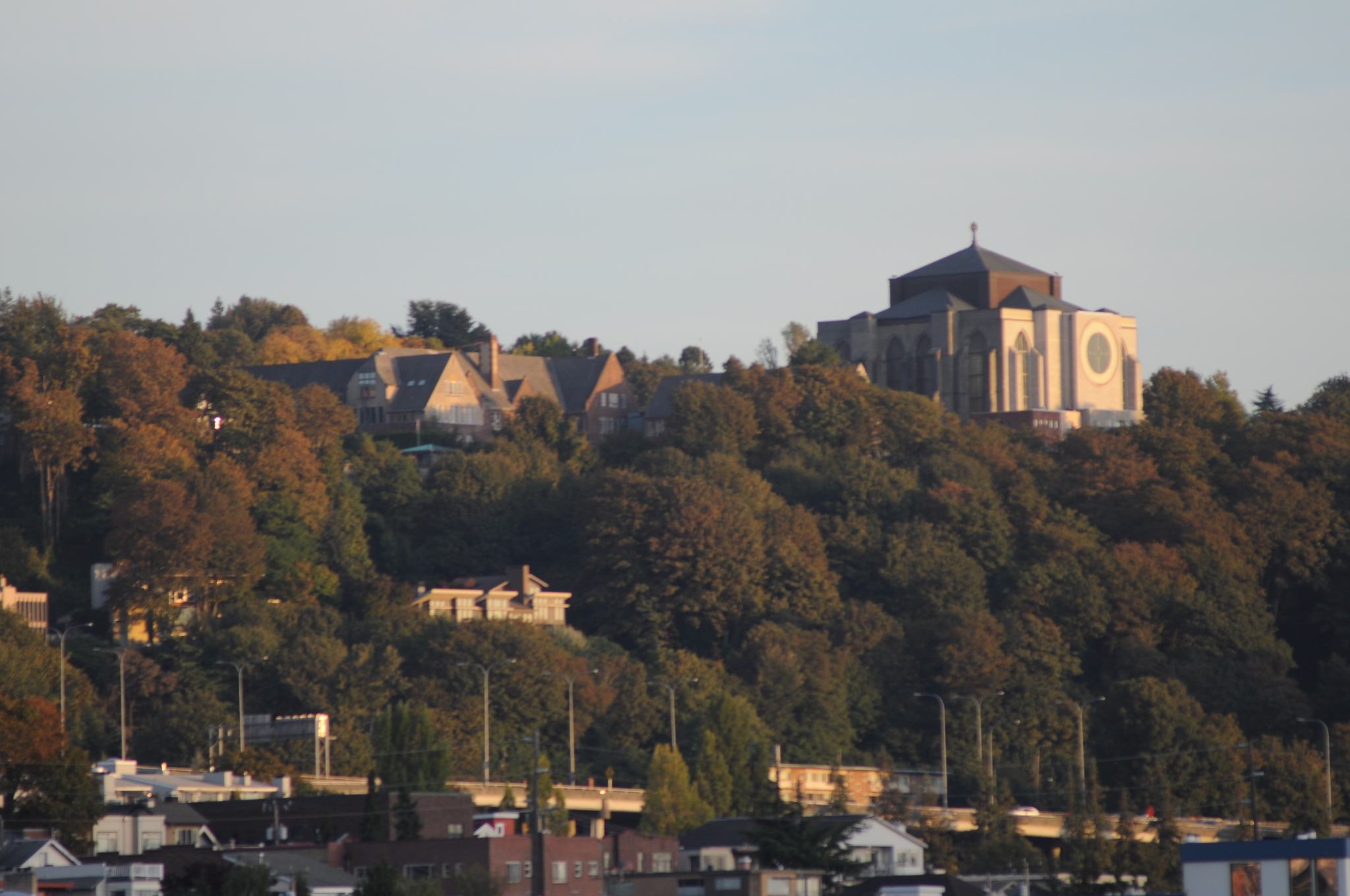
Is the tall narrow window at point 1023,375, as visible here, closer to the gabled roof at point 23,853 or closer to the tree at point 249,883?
the gabled roof at point 23,853

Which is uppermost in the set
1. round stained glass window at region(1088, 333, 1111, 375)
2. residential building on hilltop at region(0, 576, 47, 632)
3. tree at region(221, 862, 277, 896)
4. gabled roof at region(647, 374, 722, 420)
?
round stained glass window at region(1088, 333, 1111, 375)

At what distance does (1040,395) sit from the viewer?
175 metres

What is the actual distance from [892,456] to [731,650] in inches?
969

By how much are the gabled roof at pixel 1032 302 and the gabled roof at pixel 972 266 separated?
9.31ft

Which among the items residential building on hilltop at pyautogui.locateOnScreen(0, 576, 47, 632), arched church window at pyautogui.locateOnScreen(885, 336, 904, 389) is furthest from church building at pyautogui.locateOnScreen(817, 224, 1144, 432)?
residential building on hilltop at pyautogui.locateOnScreen(0, 576, 47, 632)

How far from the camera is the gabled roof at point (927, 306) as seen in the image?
181 meters

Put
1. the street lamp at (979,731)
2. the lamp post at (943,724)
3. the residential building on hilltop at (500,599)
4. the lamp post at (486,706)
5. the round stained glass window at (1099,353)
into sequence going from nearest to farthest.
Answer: the lamp post at (486,706), the lamp post at (943,724), the street lamp at (979,731), the residential building on hilltop at (500,599), the round stained glass window at (1099,353)

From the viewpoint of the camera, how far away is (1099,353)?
179 metres

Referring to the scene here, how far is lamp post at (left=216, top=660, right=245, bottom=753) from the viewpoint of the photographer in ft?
382

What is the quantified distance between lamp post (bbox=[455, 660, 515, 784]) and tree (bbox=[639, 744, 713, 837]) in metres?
6.81

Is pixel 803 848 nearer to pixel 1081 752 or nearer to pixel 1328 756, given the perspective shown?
pixel 1328 756

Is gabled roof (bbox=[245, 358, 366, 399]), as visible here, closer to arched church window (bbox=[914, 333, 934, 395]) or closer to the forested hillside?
the forested hillside

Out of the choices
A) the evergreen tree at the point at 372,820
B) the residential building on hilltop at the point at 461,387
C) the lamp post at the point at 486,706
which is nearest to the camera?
the evergreen tree at the point at 372,820

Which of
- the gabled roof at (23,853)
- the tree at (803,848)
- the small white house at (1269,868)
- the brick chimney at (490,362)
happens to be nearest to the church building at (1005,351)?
the brick chimney at (490,362)
